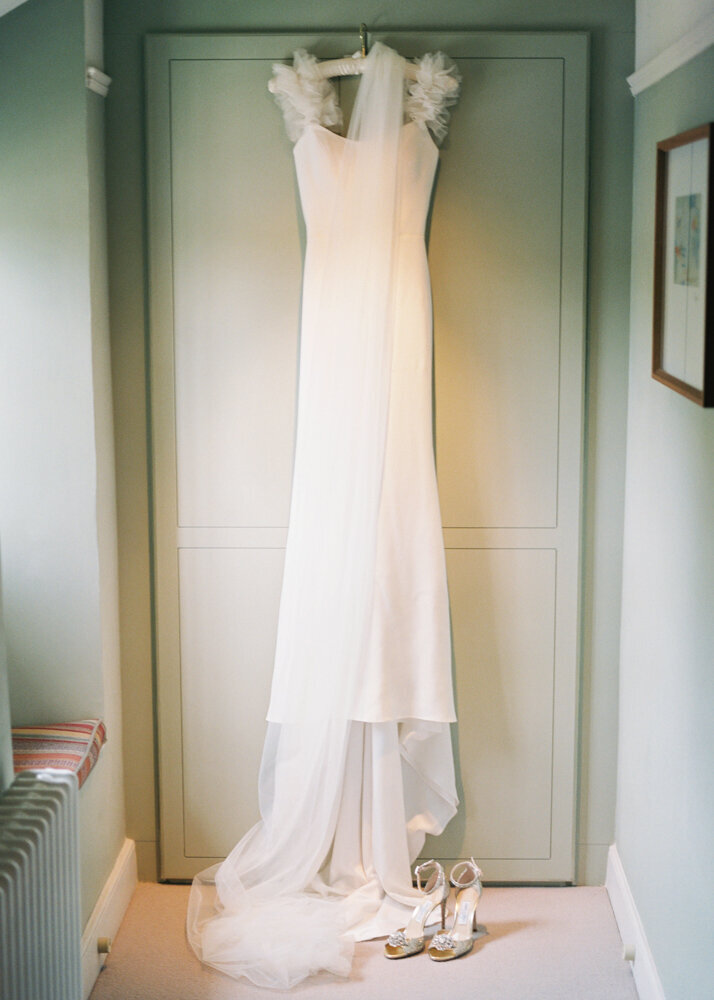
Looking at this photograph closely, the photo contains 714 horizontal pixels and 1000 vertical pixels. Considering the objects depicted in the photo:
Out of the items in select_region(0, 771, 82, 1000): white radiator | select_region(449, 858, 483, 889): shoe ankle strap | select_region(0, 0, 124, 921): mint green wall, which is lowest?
select_region(449, 858, 483, 889): shoe ankle strap

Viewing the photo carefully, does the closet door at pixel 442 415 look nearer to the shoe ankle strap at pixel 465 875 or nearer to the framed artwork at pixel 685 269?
the shoe ankle strap at pixel 465 875

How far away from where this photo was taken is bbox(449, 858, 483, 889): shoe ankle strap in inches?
119

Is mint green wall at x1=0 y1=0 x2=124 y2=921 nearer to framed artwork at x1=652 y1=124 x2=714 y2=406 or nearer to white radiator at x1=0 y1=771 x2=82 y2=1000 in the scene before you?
white radiator at x1=0 y1=771 x2=82 y2=1000

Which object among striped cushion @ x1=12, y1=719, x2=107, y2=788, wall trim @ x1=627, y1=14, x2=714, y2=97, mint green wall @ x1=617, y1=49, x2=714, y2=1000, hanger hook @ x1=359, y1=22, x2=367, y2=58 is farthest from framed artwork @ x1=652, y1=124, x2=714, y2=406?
striped cushion @ x1=12, y1=719, x2=107, y2=788

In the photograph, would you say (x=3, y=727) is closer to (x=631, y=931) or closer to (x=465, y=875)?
(x=465, y=875)

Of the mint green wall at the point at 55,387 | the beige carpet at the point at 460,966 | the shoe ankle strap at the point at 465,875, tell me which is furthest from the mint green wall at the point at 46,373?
the shoe ankle strap at the point at 465,875

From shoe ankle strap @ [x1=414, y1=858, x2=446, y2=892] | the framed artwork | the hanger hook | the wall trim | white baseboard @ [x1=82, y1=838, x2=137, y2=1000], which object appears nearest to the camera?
the framed artwork

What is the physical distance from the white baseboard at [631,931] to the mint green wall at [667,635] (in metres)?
0.04

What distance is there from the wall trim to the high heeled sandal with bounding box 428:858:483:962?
81.5 inches

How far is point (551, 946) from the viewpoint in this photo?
9.44 feet

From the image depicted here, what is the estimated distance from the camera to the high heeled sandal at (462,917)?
9.26ft

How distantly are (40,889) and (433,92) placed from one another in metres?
2.01

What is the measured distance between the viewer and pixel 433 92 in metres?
2.76

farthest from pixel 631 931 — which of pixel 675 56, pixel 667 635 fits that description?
pixel 675 56
